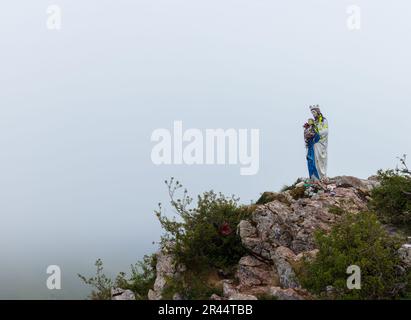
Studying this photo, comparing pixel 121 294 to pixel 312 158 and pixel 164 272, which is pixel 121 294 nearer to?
pixel 164 272

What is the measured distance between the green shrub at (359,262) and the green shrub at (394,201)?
191 inches

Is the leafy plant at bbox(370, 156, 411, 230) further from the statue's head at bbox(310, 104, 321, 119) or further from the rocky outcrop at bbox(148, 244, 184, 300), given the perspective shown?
the rocky outcrop at bbox(148, 244, 184, 300)

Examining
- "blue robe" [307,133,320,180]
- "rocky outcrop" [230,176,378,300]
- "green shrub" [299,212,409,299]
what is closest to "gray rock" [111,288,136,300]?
"rocky outcrop" [230,176,378,300]

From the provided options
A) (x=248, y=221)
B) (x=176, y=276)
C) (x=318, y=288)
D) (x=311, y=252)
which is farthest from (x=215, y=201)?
(x=318, y=288)

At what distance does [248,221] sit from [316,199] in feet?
10.8

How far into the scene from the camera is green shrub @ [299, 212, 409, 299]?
1530 cm

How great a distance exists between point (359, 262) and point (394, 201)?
7134 mm

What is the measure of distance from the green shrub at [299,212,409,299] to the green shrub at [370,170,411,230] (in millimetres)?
4854

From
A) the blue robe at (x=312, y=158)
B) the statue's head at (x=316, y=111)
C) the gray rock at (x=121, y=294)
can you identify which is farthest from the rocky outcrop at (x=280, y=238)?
the statue's head at (x=316, y=111)

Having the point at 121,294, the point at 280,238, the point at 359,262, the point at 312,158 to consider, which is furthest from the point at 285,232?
the point at 121,294

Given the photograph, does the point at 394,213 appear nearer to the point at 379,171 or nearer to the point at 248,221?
the point at 379,171

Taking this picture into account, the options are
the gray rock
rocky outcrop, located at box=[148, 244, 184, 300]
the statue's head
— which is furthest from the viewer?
the statue's head

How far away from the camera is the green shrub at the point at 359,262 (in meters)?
15.3

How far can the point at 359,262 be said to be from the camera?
1539 cm
